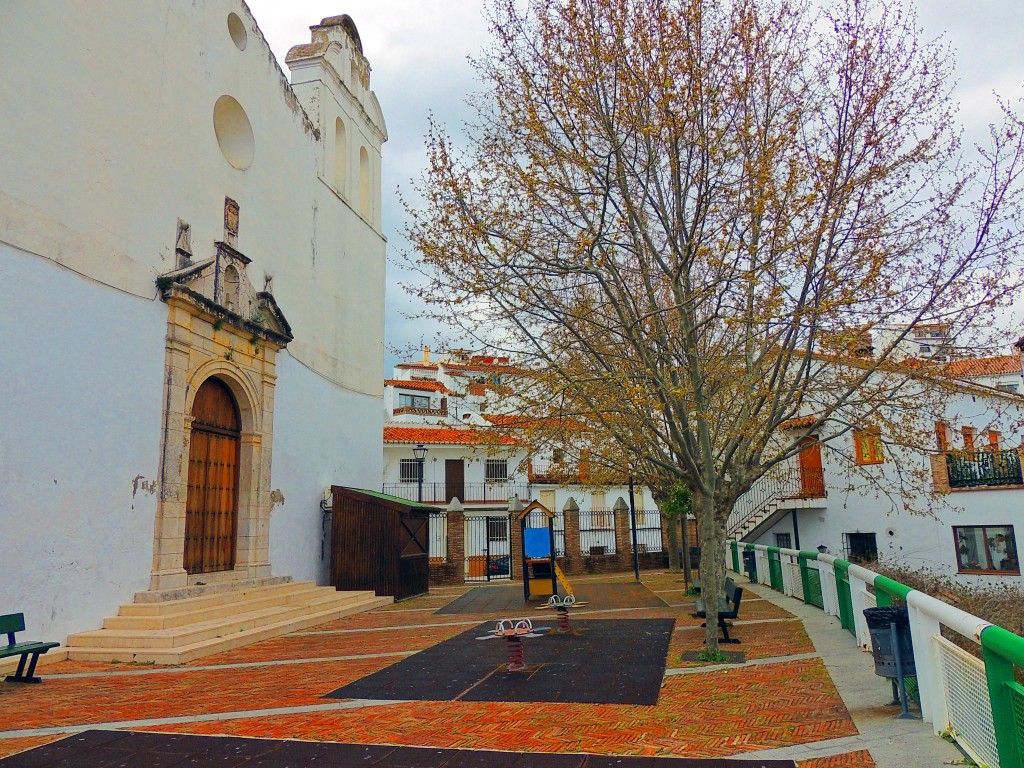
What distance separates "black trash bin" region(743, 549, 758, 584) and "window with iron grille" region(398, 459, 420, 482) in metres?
20.3

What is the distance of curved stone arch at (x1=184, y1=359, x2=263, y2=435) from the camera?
12.3 m

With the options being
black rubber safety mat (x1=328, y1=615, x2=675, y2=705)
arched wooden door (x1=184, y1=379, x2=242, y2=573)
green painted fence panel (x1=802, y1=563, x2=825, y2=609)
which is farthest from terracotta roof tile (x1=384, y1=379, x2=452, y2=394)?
black rubber safety mat (x1=328, y1=615, x2=675, y2=705)

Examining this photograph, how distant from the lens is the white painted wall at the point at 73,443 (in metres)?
8.80

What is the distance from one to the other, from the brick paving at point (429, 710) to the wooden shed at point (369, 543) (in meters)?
6.71

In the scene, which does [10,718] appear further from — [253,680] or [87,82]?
[87,82]

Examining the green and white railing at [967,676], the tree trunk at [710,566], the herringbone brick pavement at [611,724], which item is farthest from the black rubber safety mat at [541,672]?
the green and white railing at [967,676]

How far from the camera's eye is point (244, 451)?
46.4 feet

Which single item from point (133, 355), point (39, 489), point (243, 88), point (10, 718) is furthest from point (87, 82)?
A: point (10, 718)

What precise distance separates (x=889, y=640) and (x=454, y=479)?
106 ft

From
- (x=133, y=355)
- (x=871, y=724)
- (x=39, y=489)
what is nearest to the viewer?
(x=871, y=724)

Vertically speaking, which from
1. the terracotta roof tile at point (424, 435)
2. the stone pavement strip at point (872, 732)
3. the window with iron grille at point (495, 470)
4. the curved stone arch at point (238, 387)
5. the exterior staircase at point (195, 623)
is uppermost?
the terracotta roof tile at point (424, 435)

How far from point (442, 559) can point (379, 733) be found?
54.8 ft

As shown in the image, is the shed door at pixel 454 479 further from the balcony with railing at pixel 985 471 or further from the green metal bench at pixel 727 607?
the green metal bench at pixel 727 607

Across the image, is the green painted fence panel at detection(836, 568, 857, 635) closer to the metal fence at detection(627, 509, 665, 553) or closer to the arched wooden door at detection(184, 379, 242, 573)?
the arched wooden door at detection(184, 379, 242, 573)
